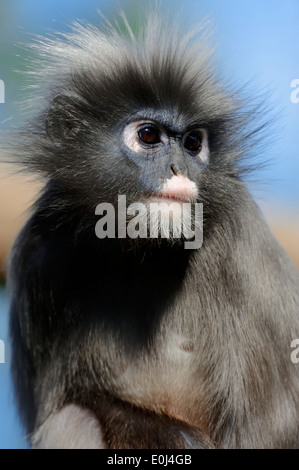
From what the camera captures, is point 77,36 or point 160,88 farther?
point 77,36

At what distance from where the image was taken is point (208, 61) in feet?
9.73

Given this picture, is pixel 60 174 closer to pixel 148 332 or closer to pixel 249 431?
pixel 148 332

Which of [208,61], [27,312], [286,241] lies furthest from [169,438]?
[286,241]

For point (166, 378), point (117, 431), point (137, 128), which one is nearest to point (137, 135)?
point (137, 128)

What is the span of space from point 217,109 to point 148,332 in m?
0.90

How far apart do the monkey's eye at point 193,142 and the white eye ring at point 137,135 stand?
10 cm

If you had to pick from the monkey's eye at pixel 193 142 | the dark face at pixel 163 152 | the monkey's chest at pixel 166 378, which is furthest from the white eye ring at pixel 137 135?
the monkey's chest at pixel 166 378

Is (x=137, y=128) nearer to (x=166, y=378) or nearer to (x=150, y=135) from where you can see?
(x=150, y=135)

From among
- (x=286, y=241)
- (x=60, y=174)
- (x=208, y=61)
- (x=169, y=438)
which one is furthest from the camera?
(x=286, y=241)

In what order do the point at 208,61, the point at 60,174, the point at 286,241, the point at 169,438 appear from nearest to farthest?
1. the point at 169,438
2. the point at 60,174
3. the point at 208,61
4. the point at 286,241

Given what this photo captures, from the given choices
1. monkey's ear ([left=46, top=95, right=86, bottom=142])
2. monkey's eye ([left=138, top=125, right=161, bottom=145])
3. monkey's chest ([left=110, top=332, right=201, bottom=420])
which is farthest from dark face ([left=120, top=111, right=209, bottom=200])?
monkey's chest ([left=110, top=332, right=201, bottom=420])

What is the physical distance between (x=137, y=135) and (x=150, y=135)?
50 mm

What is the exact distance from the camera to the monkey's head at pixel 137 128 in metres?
2.59

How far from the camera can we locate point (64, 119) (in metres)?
2.78
